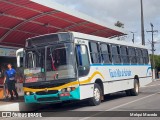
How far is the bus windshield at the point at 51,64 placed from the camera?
1356 cm

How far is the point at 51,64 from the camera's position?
13.7 metres

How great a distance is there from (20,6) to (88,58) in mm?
4702

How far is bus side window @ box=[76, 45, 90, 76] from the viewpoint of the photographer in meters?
13.9

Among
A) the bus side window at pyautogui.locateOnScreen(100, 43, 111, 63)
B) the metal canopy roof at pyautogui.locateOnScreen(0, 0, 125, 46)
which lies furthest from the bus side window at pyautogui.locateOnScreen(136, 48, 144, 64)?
the bus side window at pyautogui.locateOnScreen(100, 43, 111, 63)

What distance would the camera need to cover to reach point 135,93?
2034 centimetres

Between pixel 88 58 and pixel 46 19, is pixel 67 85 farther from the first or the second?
pixel 46 19

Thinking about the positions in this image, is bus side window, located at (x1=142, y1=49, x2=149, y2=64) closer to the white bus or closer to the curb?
the white bus

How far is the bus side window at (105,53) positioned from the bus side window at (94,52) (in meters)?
0.55

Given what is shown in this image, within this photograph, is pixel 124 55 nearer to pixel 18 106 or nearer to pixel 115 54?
pixel 115 54

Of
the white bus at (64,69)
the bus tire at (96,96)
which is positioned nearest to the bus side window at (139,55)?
the white bus at (64,69)

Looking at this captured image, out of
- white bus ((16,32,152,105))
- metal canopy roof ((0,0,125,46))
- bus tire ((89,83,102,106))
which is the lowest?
bus tire ((89,83,102,106))

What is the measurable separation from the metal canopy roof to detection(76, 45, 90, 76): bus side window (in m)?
3.72

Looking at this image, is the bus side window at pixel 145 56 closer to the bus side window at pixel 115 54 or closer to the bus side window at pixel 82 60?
the bus side window at pixel 115 54

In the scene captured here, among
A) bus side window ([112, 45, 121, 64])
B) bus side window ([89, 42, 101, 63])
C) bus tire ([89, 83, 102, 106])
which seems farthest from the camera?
bus side window ([112, 45, 121, 64])
